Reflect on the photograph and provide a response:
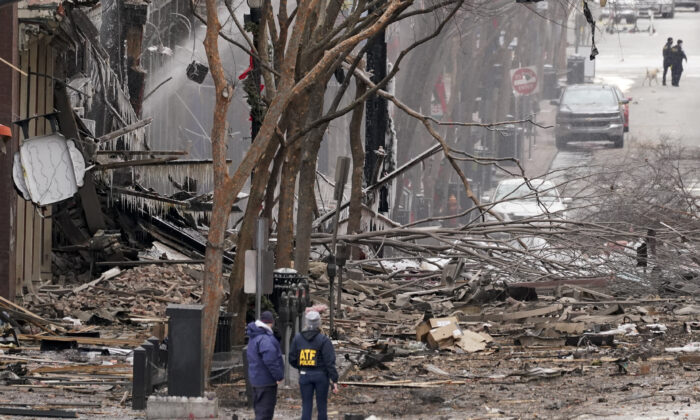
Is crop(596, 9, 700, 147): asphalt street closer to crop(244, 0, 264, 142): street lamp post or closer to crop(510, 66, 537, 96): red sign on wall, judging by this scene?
crop(510, 66, 537, 96): red sign on wall

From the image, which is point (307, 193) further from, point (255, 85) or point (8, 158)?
point (8, 158)

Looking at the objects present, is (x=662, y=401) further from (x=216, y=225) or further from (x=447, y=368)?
(x=216, y=225)

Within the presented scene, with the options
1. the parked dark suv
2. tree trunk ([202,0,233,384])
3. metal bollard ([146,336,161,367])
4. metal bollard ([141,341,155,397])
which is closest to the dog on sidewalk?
the parked dark suv

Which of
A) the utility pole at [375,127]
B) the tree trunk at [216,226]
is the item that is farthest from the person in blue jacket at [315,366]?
the utility pole at [375,127]

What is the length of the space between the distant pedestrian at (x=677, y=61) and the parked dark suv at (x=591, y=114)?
752 cm

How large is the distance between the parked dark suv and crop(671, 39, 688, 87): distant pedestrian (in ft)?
24.7

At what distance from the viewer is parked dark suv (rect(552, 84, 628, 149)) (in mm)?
50312

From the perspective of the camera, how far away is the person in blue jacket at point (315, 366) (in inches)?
438

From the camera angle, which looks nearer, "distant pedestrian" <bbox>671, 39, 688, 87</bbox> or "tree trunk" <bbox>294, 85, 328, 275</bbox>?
"tree trunk" <bbox>294, 85, 328, 275</bbox>

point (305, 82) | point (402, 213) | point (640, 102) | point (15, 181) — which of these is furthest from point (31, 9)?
point (640, 102)

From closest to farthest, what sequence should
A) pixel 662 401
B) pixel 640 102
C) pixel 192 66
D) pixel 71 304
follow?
pixel 662 401, pixel 71 304, pixel 192 66, pixel 640 102

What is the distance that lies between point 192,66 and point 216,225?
16415 mm

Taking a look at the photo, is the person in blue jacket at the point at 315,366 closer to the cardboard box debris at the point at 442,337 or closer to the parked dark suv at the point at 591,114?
the cardboard box debris at the point at 442,337

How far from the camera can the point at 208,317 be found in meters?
13.7
